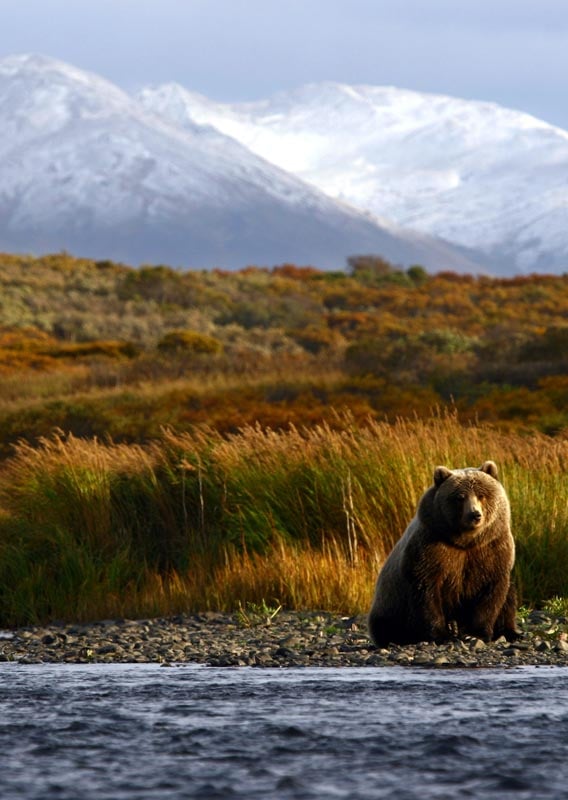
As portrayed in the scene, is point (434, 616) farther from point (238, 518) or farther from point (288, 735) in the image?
point (238, 518)

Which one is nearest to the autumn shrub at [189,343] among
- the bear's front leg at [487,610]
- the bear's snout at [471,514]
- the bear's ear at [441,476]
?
the bear's front leg at [487,610]

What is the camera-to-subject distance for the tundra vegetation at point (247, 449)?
14523mm

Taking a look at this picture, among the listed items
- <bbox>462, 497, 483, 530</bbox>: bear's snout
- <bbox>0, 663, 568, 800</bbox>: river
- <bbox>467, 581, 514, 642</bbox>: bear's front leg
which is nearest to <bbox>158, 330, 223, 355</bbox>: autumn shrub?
<bbox>467, 581, 514, 642</bbox>: bear's front leg

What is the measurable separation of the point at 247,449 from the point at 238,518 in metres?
0.99

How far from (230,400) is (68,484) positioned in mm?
13645

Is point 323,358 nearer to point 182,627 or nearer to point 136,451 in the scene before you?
point 136,451

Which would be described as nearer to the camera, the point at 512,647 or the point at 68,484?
the point at 512,647

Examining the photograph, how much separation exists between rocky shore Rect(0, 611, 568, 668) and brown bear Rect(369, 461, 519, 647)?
0.16m

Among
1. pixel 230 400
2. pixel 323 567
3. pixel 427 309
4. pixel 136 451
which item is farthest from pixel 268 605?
pixel 427 309

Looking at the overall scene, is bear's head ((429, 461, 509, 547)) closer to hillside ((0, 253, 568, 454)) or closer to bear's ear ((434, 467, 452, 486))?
bear's ear ((434, 467, 452, 486))

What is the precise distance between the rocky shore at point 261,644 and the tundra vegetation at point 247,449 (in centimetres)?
67

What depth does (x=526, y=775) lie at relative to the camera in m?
6.87

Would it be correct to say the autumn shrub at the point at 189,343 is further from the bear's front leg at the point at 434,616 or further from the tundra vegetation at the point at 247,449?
the bear's front leg at the point at 434,616

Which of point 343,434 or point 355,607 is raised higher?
point 343,434
